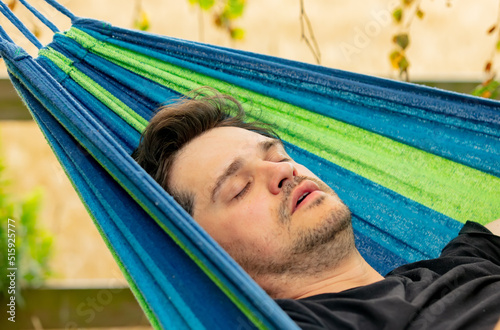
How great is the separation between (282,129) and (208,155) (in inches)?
11.9

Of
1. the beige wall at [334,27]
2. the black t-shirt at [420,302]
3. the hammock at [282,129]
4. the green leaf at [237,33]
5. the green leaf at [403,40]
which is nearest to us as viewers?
the black t-shirt at [420,302]

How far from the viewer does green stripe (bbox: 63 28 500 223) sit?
4.26 feet

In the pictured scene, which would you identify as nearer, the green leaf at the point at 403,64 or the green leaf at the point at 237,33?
the green leaf at the point at 403,64

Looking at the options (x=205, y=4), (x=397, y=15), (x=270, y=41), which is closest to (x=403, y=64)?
(x=397, y=15)

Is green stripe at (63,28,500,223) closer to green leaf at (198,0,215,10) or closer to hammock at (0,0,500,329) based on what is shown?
hammock at (0,0,500,329)

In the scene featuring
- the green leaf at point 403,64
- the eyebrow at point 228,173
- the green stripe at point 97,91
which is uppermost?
the green stripe at point 97,91

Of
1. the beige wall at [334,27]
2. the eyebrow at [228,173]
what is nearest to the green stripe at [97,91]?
the eyebrow at [228,173]

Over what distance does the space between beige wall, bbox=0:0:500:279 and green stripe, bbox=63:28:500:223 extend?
205 centimetres

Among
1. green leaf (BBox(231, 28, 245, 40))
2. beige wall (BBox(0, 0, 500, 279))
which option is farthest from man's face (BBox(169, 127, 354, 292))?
beige wall (BBox(0, 0, 500, 279))

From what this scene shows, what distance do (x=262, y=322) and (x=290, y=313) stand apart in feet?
0.52

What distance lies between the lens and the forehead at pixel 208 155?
1.18m

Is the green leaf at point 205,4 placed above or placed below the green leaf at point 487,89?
above

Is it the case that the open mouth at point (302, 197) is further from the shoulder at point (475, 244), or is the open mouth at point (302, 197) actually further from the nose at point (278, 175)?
the shoulder at point (475, 244)

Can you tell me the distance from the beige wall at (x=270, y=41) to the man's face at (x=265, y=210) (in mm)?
2351
